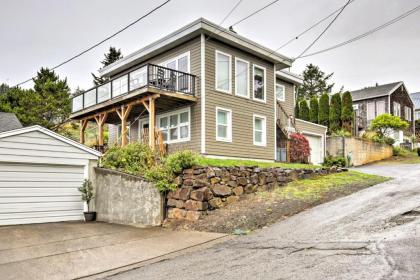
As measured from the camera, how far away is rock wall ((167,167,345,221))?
9.80 metres

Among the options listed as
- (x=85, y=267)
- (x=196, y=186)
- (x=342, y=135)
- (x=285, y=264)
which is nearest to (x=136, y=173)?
(x=196, y=186)

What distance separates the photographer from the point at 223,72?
16.0 meters

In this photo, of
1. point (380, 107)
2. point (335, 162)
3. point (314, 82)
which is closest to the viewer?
point (335, 162)

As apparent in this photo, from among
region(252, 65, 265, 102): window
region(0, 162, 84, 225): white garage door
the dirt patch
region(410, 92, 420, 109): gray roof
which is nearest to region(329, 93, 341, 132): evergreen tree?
region(252, 65, 265, 102): window

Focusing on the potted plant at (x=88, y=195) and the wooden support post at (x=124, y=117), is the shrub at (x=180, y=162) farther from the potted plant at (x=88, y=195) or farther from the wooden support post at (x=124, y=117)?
the wooden support post at (x=124, y=117)

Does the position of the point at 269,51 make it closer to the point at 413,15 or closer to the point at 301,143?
the point at 301,143

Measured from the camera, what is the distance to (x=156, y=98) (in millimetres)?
14711

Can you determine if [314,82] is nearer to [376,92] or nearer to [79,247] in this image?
[376,92]

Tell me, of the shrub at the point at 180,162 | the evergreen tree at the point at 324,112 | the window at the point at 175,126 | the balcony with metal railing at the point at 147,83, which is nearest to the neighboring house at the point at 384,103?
the evergreen tree at the point at 324,112

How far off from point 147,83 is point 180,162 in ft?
15.9

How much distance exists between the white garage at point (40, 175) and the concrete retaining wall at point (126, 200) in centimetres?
75

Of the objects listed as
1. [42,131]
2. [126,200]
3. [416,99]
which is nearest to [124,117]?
[42,131]

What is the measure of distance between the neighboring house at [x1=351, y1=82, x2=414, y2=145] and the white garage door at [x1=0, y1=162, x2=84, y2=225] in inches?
1061

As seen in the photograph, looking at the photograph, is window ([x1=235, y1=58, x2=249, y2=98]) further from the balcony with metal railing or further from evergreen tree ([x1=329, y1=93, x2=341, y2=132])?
evergreen tree ([x1=329, y1=93, x2=341, y2=132])
